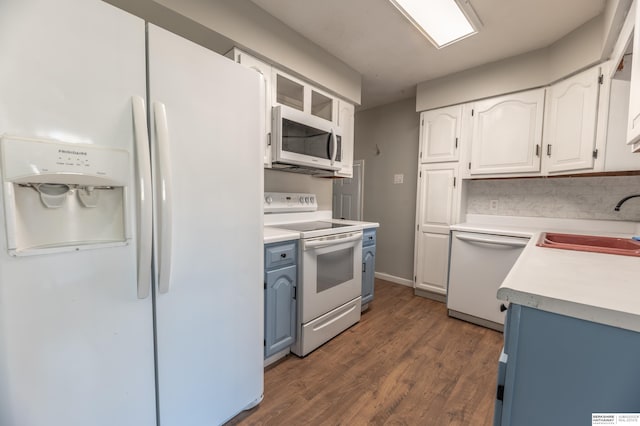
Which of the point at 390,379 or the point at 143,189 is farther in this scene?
the point at 390,379

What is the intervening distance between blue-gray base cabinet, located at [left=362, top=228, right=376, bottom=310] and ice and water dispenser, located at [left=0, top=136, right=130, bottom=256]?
1.97 m

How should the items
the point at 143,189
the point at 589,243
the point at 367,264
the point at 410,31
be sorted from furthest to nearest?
the point at 367,264, the point at 410,31, the point at 589,243, the point at 143,189

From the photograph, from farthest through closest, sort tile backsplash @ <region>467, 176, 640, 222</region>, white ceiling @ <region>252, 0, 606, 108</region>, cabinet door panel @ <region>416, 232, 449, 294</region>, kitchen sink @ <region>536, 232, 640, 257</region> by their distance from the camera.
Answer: cabinet door panel @ <region>416, 232, 449, 294</region> < tile backsplash @ <region>467, 176, 640, 222</region> < white ceiling @ <region>252, 0, 606, 108</region> < kitchen sink @ <region>536, 232, 640, 257</region>

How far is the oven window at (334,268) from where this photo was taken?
6.42 ft

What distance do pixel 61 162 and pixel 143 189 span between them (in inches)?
8.3

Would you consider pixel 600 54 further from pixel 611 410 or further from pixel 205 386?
pixel 205 386

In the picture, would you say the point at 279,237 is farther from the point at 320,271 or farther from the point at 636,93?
the point at 636,93

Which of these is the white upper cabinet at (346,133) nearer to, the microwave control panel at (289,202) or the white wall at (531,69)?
the microwave control panel at (289,202)

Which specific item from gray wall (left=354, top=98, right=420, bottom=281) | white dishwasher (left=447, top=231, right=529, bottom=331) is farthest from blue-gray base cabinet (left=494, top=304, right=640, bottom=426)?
gray wall (left=354, top=98, right=420, bottom=281)

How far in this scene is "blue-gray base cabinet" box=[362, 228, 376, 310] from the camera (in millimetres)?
2508

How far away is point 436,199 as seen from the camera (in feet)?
9.48

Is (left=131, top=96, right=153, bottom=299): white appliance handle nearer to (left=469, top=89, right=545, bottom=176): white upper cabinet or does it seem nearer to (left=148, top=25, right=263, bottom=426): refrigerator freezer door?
(left=148, top=25, right=263, bottom=426): refrigerator freezer door

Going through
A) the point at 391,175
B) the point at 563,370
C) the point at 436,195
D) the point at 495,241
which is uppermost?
the point at 391,175

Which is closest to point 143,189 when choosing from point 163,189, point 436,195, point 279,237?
point 163,189
